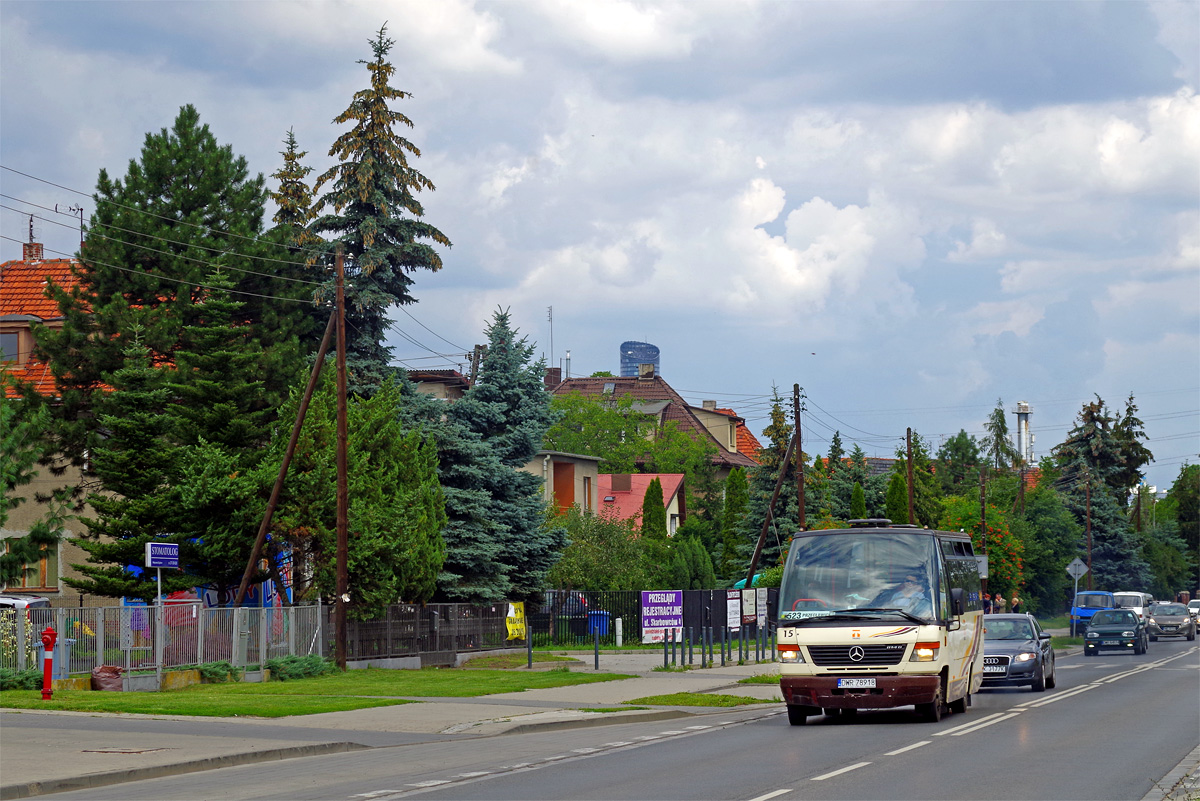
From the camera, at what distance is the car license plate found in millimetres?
18828

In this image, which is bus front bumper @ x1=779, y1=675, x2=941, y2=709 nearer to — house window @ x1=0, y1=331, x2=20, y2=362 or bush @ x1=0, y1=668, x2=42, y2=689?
bush @ x1=0, y1=668, x2=42, y2=689

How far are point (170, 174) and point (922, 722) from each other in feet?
100

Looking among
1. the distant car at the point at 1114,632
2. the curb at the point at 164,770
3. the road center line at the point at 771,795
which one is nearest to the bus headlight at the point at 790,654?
the curb at the point at 164,770

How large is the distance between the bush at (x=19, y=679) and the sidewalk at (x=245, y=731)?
4.11 m

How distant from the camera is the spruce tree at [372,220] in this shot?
4156 cm

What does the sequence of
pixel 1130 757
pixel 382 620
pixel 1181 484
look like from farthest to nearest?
pixel 1181 484 < pixel 382 620 < pixel 1130 757

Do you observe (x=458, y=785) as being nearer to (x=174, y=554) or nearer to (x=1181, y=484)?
(x=174, y=554)

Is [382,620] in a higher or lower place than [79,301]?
lower

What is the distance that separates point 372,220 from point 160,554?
16632 millimetres

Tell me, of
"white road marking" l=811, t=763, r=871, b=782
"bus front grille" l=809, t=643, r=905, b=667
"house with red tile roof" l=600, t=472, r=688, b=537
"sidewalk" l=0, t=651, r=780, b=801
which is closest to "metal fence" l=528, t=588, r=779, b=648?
"sidewalk" l=0, t=651, r=780, b=801

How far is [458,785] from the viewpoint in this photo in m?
13.4

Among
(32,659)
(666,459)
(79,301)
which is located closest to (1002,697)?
(32,659)

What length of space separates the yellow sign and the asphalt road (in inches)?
789

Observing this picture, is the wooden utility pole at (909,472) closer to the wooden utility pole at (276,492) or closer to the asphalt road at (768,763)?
the wooden utility pole at (276,492)
